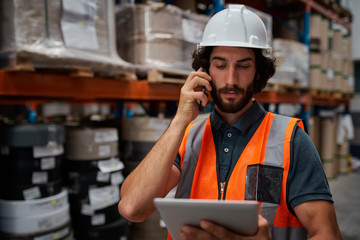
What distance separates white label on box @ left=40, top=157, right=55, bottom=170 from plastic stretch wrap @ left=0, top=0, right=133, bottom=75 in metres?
0.87

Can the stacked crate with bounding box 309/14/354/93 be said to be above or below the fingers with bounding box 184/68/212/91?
above

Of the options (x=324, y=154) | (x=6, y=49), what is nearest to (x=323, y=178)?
(x=6, y=49)

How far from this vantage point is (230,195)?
150cm

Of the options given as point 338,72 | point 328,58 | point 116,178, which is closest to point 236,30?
point 116,178

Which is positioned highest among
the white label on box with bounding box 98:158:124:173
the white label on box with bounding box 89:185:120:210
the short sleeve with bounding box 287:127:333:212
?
the short sleeve with bounding box 287:127:333:212

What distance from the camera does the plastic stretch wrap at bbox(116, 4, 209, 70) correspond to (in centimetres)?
338

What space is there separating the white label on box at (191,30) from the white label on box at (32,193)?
2263mm

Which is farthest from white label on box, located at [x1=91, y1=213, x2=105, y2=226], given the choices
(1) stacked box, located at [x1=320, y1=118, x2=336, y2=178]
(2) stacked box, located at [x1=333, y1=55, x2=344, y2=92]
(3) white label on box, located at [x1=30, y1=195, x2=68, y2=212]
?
(2) stacked box, located at [x1=333, y1=55, x2=344, y2=92]

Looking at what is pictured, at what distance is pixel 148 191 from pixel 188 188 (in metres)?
0.24

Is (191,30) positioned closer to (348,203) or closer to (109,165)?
(109,165)

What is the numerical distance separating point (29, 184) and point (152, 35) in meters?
1.91

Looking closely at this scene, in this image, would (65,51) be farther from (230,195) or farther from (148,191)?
(230,195)

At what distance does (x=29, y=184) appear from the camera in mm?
2711

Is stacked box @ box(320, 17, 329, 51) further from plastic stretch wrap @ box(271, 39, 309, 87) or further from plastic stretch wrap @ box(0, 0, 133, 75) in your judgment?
plastic stretch wrap @ box(0, 0, 133, 75)
